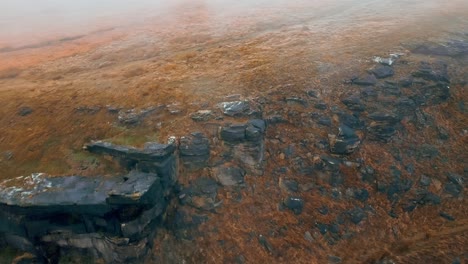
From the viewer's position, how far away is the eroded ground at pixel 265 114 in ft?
53.6

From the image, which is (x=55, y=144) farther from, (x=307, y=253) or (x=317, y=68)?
(x=317, y=68)

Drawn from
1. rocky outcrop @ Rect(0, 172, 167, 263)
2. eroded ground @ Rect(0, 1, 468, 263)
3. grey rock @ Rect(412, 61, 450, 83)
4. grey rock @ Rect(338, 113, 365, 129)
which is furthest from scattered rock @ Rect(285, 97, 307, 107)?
rocky outcrop @ Rect(0, 172, 167, 263)

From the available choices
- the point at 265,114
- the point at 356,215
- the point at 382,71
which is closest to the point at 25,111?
the point at 265,114

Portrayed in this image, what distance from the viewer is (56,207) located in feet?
48.8

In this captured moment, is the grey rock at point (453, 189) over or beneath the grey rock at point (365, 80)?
beneath

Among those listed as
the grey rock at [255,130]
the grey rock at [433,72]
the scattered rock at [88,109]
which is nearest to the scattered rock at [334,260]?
the grey rock at [255,130]

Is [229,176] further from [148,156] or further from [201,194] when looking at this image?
[148,156]

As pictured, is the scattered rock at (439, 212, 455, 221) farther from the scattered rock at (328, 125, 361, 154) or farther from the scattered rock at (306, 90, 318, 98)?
the scattered rock at (306, 90, 318, 98)

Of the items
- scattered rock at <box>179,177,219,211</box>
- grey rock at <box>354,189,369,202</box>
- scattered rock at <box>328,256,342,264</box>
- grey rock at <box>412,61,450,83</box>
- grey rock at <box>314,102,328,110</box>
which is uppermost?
grey rock at <box>412,61,450,83</box>

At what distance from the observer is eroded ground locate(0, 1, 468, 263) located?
16.3 metres

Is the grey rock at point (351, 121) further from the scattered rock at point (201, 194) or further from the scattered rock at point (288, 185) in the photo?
the scattered rock at point (201, 194)

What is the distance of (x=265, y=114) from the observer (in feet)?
65.2

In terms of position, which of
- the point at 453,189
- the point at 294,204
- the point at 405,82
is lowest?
the point at 453,189

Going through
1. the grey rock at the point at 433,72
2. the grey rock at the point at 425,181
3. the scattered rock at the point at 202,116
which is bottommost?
the grey rock at the point at 425,181
